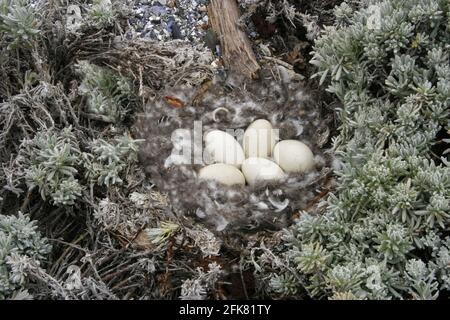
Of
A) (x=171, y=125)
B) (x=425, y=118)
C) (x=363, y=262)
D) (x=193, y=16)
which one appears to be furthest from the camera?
(x=193, y=16)

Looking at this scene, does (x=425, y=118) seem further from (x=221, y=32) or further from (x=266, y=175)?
(x=221, y=32)

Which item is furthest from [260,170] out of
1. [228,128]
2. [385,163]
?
[385,163]

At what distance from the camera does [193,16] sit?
3389 millimetres

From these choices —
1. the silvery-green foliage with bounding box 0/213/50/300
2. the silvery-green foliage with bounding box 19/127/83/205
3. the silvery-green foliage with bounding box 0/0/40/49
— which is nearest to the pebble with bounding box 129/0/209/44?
the silvery-green foliage with bounding box 0/0/40/49

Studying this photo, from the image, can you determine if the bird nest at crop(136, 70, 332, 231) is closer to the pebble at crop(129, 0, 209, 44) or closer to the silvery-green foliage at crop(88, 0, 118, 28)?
the pebble at crop(129, 0, 209, 44)

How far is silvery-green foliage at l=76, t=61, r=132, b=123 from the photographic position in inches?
117

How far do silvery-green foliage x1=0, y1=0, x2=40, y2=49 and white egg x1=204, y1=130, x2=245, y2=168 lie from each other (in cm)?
Result: 85

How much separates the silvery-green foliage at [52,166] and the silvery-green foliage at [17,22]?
0.43 m

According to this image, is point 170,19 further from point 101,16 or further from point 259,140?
point 259,140

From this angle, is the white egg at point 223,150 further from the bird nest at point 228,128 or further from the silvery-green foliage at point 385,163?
the silvery-green foliage at point 385,163

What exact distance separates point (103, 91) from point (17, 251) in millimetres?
845

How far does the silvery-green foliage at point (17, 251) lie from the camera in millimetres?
2396
